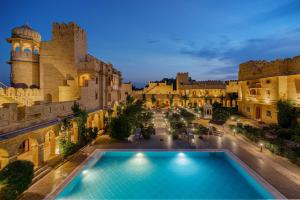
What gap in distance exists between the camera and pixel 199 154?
12961 mm

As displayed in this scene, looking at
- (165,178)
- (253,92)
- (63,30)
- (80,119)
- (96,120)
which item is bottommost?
(165,178)

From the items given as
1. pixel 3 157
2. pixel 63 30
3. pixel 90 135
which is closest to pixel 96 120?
pixel 90 135

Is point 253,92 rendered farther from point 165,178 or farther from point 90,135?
point 90,135

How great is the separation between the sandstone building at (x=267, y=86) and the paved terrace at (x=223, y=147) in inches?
336

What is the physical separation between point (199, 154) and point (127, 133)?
19.9 ft

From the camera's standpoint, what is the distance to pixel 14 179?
20.2 feet

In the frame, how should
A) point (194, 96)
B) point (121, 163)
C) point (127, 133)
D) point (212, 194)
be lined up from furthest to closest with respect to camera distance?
point (194, 96), point (127, 133), point (121, 163), point (212, 194)

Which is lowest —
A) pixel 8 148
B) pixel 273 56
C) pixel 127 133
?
pixel 127 133

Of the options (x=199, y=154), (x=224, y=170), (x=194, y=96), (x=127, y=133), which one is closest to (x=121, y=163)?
(x=127, y=133)

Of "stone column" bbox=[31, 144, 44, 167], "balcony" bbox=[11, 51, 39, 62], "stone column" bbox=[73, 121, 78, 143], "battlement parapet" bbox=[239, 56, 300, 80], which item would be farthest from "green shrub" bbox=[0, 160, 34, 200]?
"battlement parapet" bbox=[239, 56, 300, 80]

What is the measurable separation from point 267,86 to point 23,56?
28503mm

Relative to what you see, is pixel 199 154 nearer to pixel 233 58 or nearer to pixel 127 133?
pixel 127 133

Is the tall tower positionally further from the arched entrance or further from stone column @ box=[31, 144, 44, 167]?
stone column @ box=[31, 144, 44, 167]

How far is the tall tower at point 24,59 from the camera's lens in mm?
18734
